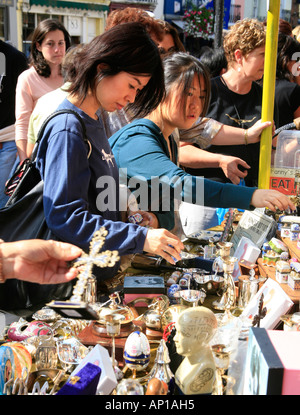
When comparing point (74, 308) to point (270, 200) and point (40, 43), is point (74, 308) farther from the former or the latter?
point (40, 43)

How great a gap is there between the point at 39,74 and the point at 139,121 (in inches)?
55.7

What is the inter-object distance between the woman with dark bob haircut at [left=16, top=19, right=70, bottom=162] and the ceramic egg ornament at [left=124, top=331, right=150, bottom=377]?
205 cm

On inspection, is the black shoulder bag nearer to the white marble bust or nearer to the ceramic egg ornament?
the ceramic egg ornament

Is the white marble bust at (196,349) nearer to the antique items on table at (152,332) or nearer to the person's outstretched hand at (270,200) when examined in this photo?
the antique items on table at (152,332)

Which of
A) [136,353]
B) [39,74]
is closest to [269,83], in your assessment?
[136,353]

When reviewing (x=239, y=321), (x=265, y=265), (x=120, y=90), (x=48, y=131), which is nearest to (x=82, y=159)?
(x=48, y=131)

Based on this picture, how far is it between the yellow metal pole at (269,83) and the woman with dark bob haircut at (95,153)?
776mm

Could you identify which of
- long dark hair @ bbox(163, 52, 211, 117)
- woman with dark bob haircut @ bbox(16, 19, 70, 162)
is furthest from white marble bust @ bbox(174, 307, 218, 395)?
woman with dark bob haircut @ bbox(16, 19, 70, 162)

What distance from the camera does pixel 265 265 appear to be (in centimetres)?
173

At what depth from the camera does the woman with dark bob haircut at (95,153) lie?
130 cm

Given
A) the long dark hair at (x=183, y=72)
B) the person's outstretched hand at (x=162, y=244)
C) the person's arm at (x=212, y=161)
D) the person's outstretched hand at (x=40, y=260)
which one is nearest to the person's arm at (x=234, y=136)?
the person's arm at (x=212, y=161)

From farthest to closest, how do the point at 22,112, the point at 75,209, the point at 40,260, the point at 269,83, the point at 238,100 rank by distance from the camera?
the point at 22,112
the point at 238,100
the point at 269,83
the point at 75,209
the point at 40,260

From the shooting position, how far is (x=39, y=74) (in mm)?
3029
